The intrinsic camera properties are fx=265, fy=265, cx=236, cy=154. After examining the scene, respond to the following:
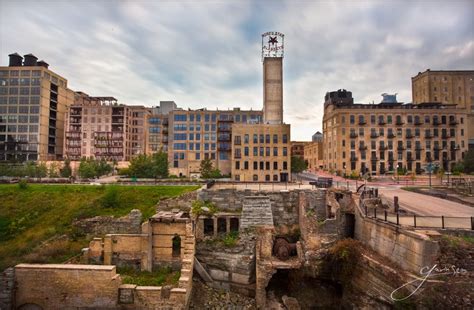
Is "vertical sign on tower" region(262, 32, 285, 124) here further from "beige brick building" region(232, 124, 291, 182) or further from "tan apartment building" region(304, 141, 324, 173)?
"tan apartment building" region(304, 141, 324, 173)

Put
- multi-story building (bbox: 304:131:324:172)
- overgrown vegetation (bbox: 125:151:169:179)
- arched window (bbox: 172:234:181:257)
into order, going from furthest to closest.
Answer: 1. multi-story building (bbox: 304:131:324:172)
2. overgrown vegetation (bbox: 125:151:169:179)
3. arched window (bbox: 172:234:181:257)

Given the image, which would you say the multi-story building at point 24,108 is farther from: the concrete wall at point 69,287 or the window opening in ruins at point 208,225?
the window opening in ruins at point 208,225

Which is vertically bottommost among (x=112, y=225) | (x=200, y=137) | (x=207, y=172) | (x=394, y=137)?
(x=112, y=225)

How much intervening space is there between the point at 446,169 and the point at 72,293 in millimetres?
69265

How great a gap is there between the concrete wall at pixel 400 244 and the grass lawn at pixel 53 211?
645 inches

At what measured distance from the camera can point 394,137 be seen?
186ft

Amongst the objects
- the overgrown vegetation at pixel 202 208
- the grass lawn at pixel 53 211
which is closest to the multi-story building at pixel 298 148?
the grass lawn at pixel 53 211

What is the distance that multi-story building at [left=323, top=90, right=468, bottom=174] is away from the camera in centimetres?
5653

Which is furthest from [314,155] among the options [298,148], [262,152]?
[262,152]

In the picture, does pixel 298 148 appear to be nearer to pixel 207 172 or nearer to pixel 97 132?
pixel 207 172

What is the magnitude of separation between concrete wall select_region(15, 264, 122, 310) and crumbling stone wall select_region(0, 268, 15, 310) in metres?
0.27

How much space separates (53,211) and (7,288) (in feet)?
32.0

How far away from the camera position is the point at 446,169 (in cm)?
5728

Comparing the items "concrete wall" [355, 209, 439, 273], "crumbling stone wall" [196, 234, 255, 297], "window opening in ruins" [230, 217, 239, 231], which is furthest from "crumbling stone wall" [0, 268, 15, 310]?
"concrete wall" [355, 209, 439, 273]
